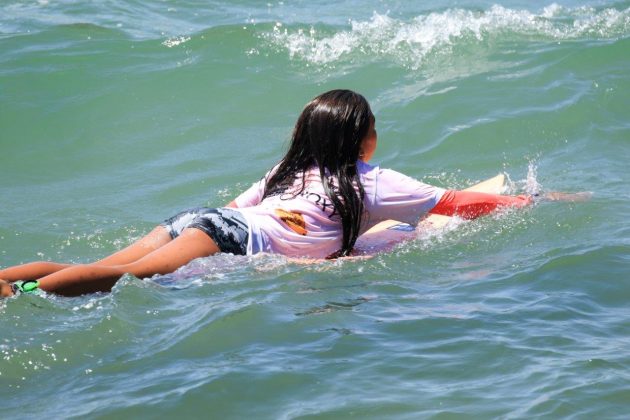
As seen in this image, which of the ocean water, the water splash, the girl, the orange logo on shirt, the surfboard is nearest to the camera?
the ocean water

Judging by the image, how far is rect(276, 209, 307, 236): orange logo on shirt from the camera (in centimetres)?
547

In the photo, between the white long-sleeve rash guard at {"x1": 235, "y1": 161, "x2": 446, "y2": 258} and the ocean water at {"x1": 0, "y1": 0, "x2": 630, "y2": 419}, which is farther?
the white long-sleeve rash guard at {"x1": 235, "y1": 161, "x2": 446, "y2": 258}

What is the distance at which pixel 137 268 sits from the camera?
16.6ft

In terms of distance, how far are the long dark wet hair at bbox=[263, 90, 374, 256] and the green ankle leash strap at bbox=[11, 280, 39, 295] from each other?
1529mm

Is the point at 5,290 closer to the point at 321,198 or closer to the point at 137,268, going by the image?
the point at 137,268

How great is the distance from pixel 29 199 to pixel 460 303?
14.9 feet

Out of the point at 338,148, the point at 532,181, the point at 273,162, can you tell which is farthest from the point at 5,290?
the point at 273,162

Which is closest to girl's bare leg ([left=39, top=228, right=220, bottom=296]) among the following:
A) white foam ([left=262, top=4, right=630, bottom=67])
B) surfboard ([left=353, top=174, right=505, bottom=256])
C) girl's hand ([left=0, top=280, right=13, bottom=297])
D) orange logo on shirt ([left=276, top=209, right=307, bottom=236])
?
girl's hand ([left=0, top=280, right=13, bottom=297])

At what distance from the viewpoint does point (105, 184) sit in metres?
8.53

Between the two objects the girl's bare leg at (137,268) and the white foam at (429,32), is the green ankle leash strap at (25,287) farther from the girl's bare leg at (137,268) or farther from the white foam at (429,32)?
the white foam at (429,32)

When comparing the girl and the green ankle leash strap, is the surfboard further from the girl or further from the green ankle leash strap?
the green ankle leash strap

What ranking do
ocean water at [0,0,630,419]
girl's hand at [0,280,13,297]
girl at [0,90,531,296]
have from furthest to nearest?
1. girl at [0,90,531,296]
2. girl's hand at [0,280,13,297]
3. ocean water at [0,0,630,419]

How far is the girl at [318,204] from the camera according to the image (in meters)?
5.36

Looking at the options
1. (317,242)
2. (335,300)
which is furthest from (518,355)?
(317,242)
